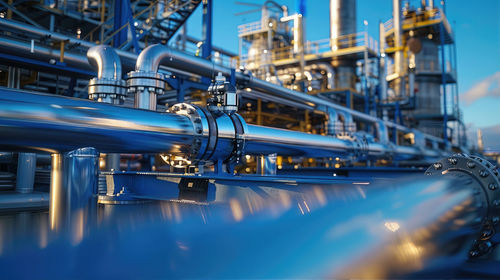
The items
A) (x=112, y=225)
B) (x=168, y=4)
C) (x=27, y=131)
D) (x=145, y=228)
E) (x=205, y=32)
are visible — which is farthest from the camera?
(x=168, y=4)

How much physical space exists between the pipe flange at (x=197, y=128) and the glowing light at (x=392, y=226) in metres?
1.55

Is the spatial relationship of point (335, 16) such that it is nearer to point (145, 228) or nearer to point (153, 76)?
point (153, 76)

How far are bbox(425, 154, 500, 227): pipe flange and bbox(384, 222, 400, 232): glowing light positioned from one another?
0.54 m

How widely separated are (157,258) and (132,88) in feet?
7.41

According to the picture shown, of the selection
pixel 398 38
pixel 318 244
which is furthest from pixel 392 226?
pixel 398 38

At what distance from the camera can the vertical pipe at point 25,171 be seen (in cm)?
454

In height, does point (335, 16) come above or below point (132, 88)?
above

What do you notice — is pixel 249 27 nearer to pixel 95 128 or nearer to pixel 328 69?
pixel 328 69

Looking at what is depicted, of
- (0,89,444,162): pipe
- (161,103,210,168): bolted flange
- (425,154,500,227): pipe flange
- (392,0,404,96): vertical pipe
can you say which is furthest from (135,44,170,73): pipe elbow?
(392,0,404,96): vertical pipe

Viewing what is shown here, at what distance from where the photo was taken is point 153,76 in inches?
124

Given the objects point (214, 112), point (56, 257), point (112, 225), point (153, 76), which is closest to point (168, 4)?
point (153, 76)

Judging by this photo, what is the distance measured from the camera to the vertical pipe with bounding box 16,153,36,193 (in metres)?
4.54

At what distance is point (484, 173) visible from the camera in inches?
55.7

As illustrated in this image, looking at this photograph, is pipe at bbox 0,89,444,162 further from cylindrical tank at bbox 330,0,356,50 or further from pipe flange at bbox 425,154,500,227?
cylindrical tank at bbox 330,0,356,50
